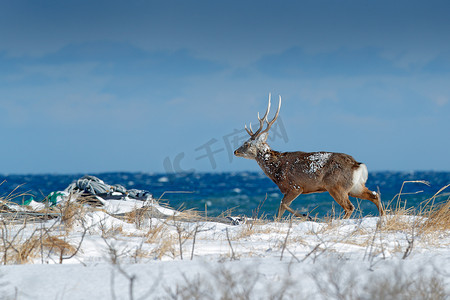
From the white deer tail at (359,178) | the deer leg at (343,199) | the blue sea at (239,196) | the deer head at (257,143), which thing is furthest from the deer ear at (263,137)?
the white deer tail at (359,178)

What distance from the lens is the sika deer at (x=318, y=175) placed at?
7340 mm

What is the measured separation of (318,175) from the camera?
7.46 metres

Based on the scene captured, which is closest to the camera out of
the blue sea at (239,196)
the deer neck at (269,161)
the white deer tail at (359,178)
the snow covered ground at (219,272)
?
the snow covered ground at (219,272)

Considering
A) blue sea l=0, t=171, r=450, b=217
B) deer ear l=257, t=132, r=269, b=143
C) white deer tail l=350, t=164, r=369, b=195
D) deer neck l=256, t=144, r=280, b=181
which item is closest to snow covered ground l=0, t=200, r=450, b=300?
blue sea l=0, t=171, r=450, b=217

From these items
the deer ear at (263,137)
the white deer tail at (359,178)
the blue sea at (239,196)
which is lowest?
the blue sea at (239,196)

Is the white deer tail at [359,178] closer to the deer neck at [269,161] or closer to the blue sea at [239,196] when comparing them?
the blue sea at [239,196]

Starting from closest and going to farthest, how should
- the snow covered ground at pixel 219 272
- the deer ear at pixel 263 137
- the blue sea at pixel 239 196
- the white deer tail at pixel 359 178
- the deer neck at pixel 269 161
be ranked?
the snow covered ground at pixel 219 272 < the blue sea at pixel 239 196 < the white deer tail at pixel 359 178 < the deer neck at pixel 269 161 < the deer ear at pixel 263 137

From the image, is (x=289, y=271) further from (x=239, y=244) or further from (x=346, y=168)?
(x=346, y=168)

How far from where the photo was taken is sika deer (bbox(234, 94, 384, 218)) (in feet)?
24.1

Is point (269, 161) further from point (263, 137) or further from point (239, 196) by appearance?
point (239, 196)

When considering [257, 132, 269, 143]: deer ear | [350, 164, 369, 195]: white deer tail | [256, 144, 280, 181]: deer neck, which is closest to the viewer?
[350, 164, 369, 195]: white deer tail

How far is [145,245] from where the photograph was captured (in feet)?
13.3

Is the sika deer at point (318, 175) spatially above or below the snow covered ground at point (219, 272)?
above

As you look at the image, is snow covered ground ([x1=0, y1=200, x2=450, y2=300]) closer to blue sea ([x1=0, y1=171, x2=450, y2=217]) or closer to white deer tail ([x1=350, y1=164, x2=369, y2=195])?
blue sea ([x1=0, y1=171, x2=450, y2=217])
